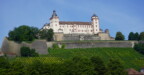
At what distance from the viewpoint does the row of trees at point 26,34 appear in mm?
76375

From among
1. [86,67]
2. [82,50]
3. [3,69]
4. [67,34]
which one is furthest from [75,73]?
[67,34]

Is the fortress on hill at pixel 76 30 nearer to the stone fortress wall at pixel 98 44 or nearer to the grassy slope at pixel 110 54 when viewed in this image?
the stone fortress wall at pixel 98 44

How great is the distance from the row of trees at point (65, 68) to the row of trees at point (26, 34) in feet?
90.6

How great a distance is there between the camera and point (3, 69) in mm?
43562

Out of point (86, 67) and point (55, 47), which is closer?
point (86, 67)

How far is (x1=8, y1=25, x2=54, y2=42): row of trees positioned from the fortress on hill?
14.7ft

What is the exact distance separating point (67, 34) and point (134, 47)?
16393 millimetres

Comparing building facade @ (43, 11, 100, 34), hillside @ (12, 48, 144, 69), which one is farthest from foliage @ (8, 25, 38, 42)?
building facade @ (43, 11, 100, 34)

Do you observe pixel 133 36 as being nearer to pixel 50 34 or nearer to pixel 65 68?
pixel 50 34

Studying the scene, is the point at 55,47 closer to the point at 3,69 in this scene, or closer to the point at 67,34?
the point at 67,34

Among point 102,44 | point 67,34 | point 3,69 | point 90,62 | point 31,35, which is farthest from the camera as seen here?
point 67,34

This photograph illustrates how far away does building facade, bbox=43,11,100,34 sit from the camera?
92250 mm

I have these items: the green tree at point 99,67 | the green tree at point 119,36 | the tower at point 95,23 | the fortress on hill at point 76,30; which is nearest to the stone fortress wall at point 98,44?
the fortress on hill at point 76,30

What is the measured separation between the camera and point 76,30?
95.3 m
